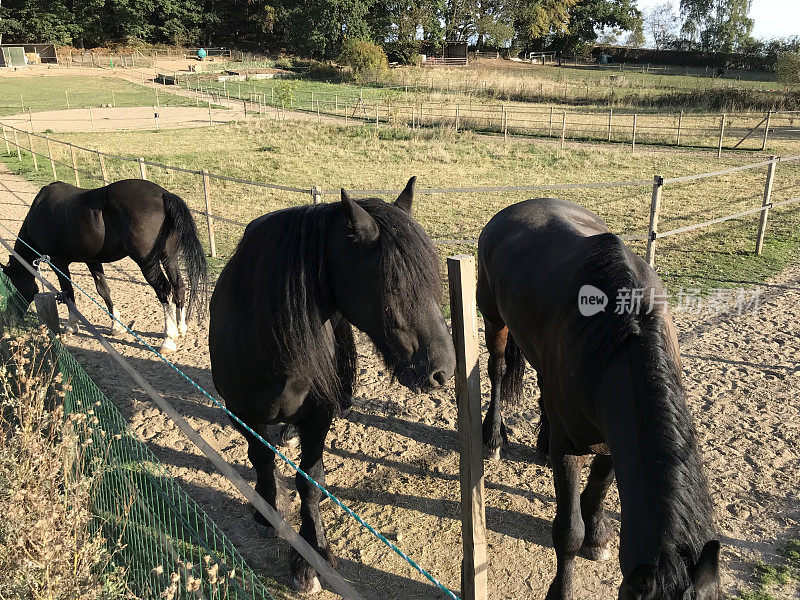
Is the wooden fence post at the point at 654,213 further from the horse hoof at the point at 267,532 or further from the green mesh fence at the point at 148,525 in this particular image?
the green mesh fence at the point at 148,525

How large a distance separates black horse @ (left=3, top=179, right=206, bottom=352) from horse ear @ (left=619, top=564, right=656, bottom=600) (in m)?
4.49

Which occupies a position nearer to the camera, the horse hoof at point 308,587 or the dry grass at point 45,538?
the dry grass at point 45,538

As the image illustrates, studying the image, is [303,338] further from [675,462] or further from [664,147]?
[664,147]

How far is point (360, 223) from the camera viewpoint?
2006mm

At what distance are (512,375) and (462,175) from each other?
458 inches

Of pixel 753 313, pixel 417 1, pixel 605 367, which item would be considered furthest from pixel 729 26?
pixel 605 367

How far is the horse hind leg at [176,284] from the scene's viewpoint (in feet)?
18.4

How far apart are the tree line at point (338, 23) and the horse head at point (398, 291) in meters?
55.1

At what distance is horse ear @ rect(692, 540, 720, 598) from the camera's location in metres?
1.30

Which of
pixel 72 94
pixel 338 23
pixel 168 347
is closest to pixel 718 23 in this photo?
pixel 338 23

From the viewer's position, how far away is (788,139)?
63.8 feet

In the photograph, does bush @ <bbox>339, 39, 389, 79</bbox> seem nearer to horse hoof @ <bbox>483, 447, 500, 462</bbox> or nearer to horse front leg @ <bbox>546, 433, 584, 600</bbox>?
horse hoof @ <bbox>483, 447, 500, 462</bbox>

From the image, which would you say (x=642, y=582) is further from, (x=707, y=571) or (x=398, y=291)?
(x=398, y=291)

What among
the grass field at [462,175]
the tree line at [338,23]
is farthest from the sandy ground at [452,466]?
the tree line at [338,23]
